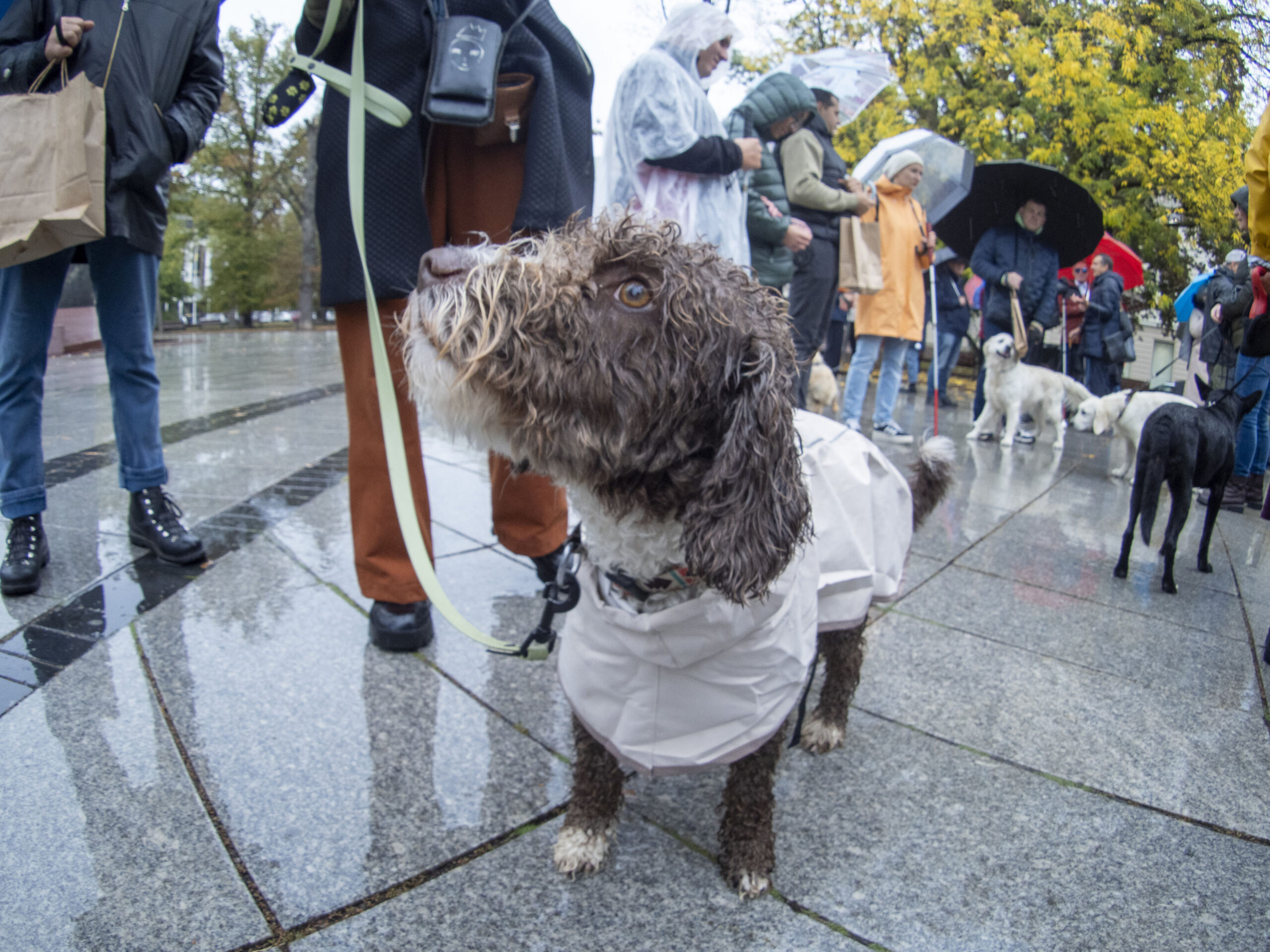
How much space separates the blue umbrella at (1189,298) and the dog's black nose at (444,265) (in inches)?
275

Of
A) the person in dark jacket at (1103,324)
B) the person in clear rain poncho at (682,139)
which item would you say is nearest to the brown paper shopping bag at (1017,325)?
the person in dark jacket at (1103,324)

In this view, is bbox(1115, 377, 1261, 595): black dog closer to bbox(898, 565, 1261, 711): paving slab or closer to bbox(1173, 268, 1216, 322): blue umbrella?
bbox(898, 565, 1261, 711): paving slab

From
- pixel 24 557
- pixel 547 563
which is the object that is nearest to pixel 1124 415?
pixel 547 563

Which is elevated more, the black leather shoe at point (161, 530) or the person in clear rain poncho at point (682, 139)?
the person in clear rain poncho at point (682, 139)

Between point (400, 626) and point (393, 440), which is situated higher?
point (393, 440)

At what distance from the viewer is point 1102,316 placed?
1020 cm

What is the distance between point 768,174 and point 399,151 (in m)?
3.44

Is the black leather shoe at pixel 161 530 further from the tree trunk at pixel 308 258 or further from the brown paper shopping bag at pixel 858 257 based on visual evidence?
the tree trunk at pixel 308 258

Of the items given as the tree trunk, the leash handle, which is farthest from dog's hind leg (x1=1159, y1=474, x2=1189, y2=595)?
the tree trunk

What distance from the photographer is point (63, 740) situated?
2.23 meters

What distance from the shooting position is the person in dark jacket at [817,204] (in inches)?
228

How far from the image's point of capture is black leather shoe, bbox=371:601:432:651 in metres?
2.90

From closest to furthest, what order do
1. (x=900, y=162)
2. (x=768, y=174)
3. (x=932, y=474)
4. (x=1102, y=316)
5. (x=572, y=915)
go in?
(x=572, y=915)
(x=932, y=474)
(x=768, y=174)
(x=900, y=162)
(x=1102, y=316)

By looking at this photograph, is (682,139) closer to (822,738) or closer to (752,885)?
(822,738)
